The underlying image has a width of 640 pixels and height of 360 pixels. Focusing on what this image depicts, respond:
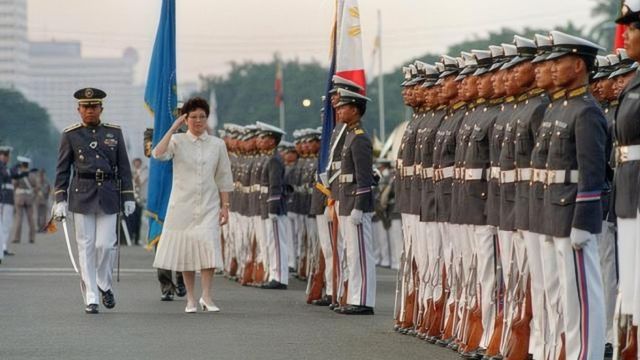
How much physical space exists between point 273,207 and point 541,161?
1233cm

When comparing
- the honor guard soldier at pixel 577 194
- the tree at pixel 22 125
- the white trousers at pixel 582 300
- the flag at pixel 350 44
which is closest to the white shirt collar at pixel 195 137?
the flag at pixel 350 44

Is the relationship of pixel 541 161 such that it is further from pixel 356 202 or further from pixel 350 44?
pixel 350 44

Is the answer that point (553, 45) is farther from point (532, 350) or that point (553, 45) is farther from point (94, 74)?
point (94, 74)

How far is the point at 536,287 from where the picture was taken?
1221 centimetres

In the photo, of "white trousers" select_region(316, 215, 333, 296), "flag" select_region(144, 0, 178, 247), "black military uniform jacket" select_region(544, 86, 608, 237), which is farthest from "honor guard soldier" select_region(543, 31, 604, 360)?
"flag" select_region(144, 0, 178, 247)

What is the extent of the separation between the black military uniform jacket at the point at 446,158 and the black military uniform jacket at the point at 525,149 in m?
1.83

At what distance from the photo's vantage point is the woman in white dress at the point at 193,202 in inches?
695

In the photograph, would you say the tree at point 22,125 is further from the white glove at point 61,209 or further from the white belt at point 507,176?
the white belt at point 507,176

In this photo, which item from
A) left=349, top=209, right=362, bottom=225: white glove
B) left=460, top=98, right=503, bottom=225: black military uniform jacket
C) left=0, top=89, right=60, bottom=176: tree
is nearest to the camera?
left=460, top=98, right=503, bottom=225: black military uniform jacket

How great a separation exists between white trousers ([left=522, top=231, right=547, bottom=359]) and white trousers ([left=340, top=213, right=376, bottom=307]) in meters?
5.60

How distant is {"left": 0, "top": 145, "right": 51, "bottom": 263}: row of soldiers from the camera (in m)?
34.7

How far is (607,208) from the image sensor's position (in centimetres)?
1297

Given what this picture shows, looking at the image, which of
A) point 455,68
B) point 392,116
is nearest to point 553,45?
point 455,68

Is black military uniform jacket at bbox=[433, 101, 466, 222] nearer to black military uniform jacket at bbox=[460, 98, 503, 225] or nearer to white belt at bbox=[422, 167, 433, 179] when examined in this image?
white belt at bbox=[422, 167, 433, 179]
